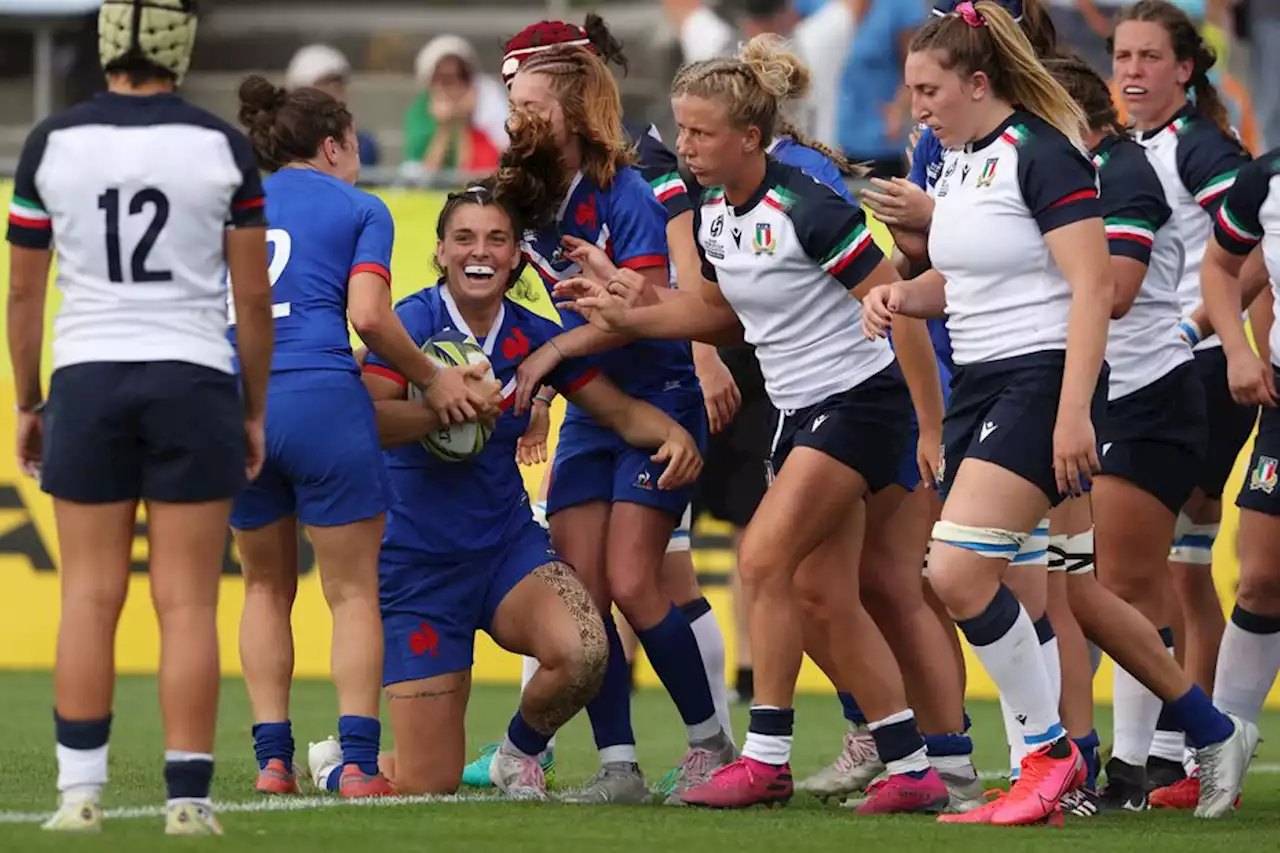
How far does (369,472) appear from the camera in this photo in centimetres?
646

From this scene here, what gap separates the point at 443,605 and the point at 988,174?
2089mm

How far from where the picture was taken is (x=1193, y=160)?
7.60 metres

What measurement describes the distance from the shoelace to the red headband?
236 centimetres

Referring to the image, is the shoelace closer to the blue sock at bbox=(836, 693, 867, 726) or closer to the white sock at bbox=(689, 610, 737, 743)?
the blue sock at bbox=(836, 693, 867, 726)

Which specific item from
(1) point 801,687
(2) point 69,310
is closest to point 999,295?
(2) point 69,310

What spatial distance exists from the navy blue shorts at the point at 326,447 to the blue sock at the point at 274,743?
646mm

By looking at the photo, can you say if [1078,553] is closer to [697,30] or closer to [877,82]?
[877,82]

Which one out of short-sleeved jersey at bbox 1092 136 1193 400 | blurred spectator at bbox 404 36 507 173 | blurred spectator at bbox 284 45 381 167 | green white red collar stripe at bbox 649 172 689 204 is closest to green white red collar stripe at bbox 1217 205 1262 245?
short-sleeved jersey at bbox 1092 136 1193 400

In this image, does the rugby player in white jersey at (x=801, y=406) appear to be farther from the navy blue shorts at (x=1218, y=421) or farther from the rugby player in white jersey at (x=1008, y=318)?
the navy blue shorts at (x=1218, y=421)

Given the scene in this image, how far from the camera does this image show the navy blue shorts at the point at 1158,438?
6945 mm

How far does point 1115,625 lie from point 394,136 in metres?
9.23

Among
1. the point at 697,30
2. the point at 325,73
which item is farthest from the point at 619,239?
the point at 697,30

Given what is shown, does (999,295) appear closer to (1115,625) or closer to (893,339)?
(893,339)

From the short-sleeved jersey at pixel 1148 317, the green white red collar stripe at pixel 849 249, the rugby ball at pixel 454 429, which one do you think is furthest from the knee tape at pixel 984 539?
the rugby ball at pixel 454 429
